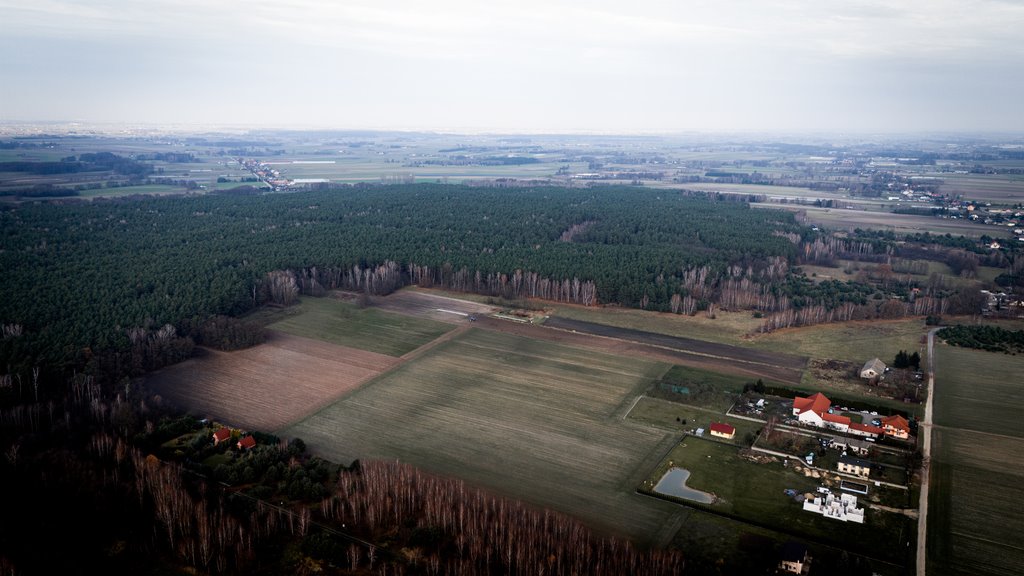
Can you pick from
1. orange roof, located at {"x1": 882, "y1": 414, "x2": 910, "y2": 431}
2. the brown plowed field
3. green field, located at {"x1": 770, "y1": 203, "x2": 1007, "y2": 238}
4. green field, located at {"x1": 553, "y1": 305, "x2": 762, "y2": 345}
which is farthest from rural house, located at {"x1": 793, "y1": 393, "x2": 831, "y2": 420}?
green field, located at {"x1": 770, "y1": 203, "x2": 1007, "y2": 238}

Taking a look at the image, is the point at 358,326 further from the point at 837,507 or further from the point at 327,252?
the point at 837,507

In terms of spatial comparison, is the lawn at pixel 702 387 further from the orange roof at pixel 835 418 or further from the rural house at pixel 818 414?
the orange roof at pixel 835 418

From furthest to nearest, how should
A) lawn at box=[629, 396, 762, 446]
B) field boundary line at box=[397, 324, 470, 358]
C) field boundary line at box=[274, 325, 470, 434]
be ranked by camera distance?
field boundary line at box=[397, 324, 470, 358], field boundary line at box=[274, 325, 470, 434], lawn at box=[629, 396, 762, 446]

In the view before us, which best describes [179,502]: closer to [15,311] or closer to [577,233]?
[15,311]

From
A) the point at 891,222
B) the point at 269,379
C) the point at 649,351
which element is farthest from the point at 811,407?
the point at 891,222

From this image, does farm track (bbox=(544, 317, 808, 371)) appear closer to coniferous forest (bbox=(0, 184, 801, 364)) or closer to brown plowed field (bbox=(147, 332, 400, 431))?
coniferous forest (bbox=(0, 184, 801, 364))
